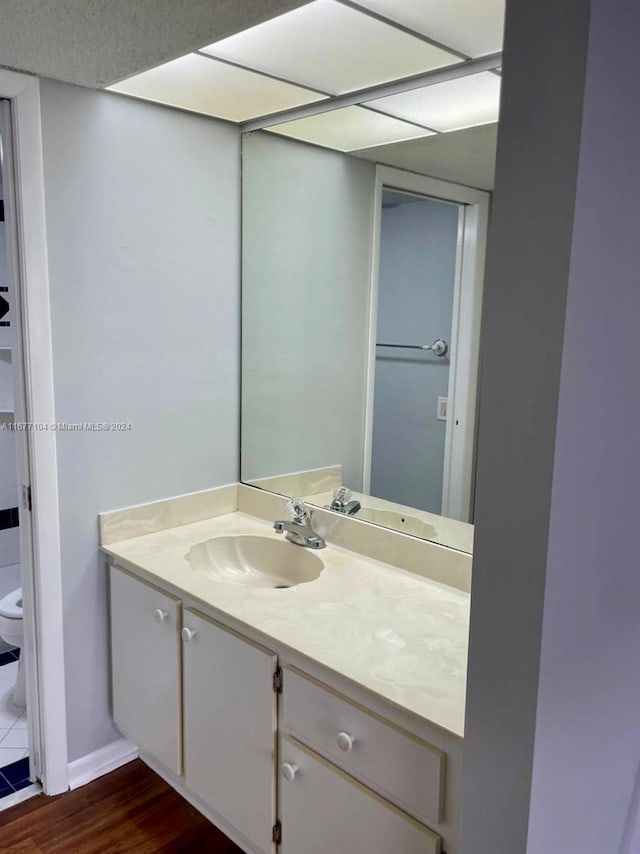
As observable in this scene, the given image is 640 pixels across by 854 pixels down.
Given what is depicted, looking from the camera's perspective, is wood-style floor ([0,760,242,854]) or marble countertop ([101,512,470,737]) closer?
marble countertop ([101,512,470,737])

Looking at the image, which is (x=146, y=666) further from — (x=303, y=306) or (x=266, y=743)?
(x=303, y=306)

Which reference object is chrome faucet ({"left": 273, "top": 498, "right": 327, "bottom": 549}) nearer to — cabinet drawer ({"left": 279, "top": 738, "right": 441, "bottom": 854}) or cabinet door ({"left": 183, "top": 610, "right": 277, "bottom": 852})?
cabinet door ({"left": 183, "top": 610, "right": 277, "bottom": 852})

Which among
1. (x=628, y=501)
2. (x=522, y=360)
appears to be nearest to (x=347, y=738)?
(x=628, y=501)

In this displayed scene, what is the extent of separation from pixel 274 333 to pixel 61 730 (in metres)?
1.48

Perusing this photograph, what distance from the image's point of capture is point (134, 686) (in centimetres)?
213

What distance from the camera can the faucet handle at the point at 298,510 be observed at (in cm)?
223

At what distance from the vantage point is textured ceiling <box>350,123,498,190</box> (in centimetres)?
181

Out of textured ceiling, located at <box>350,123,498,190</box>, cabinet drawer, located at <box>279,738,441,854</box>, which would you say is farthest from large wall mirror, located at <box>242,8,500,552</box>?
cabinet drawer, located at <box>279,738,441,854</box>

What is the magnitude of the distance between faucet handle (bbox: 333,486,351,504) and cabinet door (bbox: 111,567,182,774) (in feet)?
2.07

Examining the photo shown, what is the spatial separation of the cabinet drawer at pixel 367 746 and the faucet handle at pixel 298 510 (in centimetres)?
69

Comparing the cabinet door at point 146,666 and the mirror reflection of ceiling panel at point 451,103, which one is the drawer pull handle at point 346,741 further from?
the mirror reflection of ceiling panel at point 451,103

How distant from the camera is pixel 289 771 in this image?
5.20ft

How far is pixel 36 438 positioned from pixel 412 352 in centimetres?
114

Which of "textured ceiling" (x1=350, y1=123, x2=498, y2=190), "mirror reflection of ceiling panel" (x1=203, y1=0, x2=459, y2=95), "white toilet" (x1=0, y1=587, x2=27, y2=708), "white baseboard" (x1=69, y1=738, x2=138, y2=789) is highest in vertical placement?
"mirror reflection of ceiling panel" (x1=203, y1=0, x2=459, y2=95)
